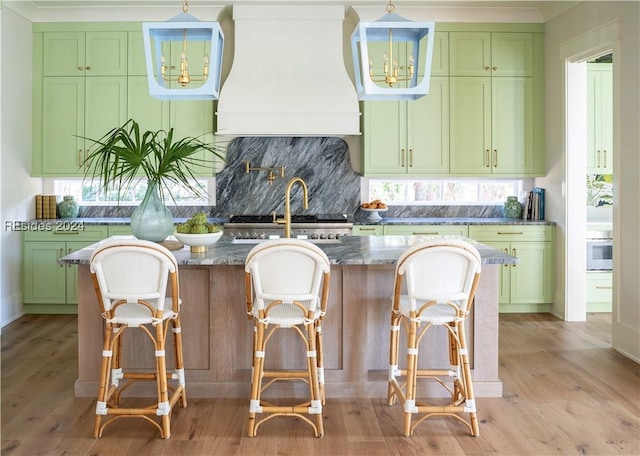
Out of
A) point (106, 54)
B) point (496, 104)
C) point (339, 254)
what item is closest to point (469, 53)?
point (496, 104)

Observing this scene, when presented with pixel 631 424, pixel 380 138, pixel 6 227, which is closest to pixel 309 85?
pixel 380 138

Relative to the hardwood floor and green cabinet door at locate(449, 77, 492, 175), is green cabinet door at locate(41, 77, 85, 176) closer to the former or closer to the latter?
the hardwood floor

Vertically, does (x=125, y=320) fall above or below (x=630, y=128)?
below

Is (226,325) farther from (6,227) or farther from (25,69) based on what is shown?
(25,69)

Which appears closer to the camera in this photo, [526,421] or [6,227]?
[526,421]

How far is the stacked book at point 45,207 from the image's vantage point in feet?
18.8

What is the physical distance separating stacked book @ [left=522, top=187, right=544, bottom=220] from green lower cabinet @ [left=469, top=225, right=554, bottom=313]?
10.5 inches

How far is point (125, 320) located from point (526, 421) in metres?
2.12

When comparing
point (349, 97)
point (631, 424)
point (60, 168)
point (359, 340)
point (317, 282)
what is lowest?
point (631, 424)

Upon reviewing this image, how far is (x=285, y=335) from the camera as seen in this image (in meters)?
3.46

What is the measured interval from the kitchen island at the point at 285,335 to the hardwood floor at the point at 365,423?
0.11 m

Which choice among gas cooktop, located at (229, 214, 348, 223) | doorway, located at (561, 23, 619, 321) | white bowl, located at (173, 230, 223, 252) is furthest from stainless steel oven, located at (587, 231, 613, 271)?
white bowl, located at (173, 230, 223, 252)

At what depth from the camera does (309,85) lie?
5410 millimetres

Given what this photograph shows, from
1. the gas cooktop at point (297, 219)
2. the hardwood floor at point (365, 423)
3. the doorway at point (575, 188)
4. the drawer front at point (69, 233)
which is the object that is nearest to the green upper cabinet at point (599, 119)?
the doorway at point (575, 188)
